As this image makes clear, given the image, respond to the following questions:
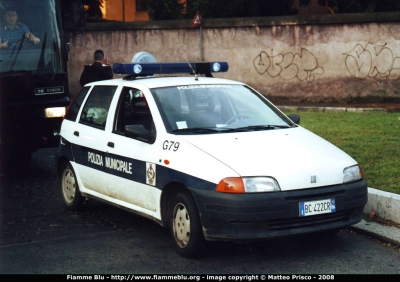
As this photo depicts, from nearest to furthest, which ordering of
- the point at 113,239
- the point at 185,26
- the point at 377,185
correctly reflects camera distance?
the point at 113,239 < the point at 377,185 < the point at 185,26

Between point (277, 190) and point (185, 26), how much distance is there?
16.8 meters

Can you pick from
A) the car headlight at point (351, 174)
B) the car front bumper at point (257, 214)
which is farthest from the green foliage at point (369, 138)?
the car front bumper at point (257, 214)

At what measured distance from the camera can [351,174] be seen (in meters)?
6.23

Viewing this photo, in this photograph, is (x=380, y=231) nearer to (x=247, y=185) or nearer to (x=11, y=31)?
(x=247, y=185)

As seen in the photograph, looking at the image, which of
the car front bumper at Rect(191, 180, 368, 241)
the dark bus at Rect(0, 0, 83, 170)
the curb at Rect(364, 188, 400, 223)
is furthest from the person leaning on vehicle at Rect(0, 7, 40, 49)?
the curb at Rect(364, 188, 400, 223)

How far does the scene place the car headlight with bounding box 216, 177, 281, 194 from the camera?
5746mm

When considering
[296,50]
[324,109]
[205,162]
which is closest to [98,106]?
[205,162]

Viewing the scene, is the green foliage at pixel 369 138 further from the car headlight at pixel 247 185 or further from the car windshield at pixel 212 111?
the car headlight at pixel 247 185

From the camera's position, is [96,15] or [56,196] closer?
[56,196]

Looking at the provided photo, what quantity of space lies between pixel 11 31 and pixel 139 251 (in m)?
5.27

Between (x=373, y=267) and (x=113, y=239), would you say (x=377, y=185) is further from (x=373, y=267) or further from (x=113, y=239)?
(x=113, y=239)

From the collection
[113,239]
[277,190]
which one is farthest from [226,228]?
[113,239]

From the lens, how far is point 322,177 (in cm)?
597

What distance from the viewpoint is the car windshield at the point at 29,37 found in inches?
409
